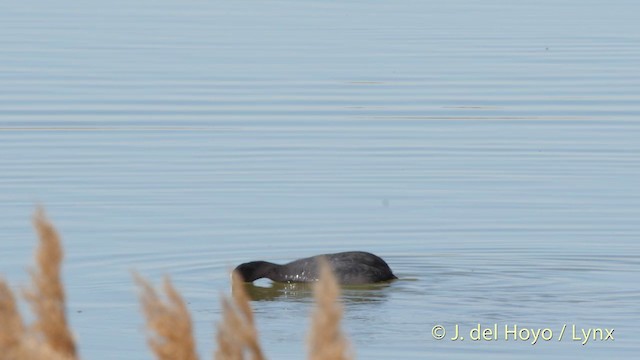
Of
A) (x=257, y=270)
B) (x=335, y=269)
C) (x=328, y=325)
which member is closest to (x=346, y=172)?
(x=257, y=270)

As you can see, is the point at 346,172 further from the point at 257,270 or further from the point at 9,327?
the point at 9,327

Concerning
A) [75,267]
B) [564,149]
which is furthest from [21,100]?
[75,267]

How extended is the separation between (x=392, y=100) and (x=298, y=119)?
79.9 inches

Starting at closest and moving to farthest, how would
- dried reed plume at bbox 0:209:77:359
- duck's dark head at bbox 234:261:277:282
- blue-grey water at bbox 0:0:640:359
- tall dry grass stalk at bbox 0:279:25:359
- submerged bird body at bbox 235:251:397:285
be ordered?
tall dry grass stalk at bbox 0:279:25:359
dried reed plume at bbox 0:209:77:359
blue-grey water at bbox 0:0:640:359
submerged bird body at bbox 235:251:397:285
duck's dark head at bbox 234:261:277:282

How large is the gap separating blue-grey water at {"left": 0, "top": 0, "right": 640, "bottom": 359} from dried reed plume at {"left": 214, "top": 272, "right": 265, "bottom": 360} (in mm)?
4726

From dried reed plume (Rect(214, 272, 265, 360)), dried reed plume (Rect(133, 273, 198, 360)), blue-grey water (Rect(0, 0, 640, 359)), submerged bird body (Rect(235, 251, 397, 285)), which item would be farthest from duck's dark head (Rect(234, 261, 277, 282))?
dried reed plume (Rect(133, 273, 198, 360))

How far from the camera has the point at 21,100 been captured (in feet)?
67.1

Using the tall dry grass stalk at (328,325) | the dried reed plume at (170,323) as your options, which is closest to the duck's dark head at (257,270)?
the dried reed plume at (170,323)

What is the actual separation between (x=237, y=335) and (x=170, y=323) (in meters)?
0.19

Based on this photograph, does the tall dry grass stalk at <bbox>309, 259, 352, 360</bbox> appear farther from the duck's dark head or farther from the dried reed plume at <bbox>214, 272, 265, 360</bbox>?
the duck's dark head

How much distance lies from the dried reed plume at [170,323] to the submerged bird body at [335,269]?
6757 millimetres

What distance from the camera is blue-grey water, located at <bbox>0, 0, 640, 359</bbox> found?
33.7 ft

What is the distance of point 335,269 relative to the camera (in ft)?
37.0

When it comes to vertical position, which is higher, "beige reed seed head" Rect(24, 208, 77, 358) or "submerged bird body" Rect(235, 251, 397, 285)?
"beige reed seed head" Rect(24, 208, 77, 358)
